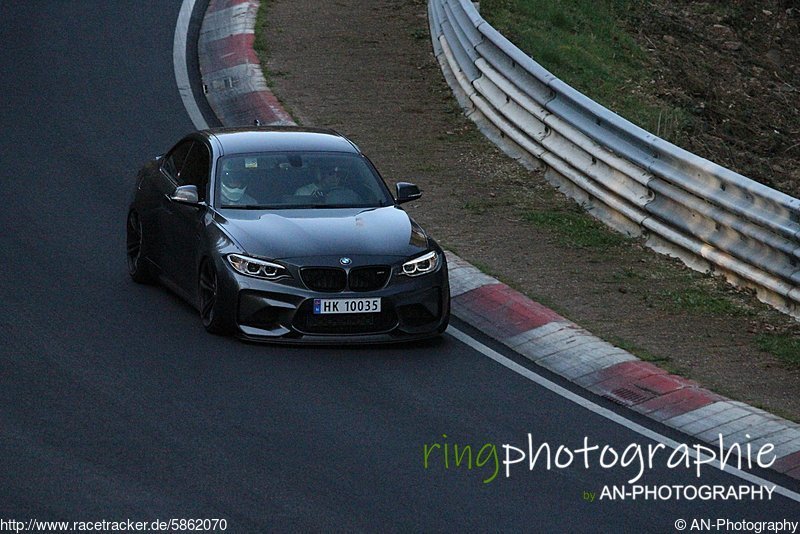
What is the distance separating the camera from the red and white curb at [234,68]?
19.4 metres

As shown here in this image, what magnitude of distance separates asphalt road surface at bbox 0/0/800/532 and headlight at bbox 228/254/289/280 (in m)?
0.54

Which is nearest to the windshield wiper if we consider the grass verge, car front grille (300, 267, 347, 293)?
car front grille (300, 267, 347, 293)

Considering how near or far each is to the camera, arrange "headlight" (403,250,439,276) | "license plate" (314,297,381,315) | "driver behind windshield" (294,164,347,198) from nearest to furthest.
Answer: "license plate" (314,297,381,315) < "headlight" (403,250,439,276) < "driver behind windshield" (294,164,347,198)

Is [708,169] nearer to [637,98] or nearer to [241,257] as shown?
[241,257]

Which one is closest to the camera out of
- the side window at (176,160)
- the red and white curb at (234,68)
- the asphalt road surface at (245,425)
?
the asphalt road surface at (245,425)

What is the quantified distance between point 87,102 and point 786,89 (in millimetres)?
10763

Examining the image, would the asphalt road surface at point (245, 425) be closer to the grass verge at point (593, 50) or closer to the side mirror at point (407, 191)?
the side mirror at point (407, 191)

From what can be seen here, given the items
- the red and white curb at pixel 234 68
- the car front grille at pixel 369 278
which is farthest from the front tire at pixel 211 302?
the red and white curb at pixel 234 68

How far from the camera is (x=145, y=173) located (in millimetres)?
14188

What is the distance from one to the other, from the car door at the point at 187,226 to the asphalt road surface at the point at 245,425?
0.95 ft

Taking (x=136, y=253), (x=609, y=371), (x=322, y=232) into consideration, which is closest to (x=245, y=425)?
(x=322, y=232)

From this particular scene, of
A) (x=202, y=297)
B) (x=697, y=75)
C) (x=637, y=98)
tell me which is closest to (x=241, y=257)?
(x=202, y=297)

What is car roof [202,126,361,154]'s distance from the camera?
13.1 meters

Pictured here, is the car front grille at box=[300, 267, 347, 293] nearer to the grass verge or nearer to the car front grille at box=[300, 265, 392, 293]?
the car front grille at box=[300, 265, 392, 293]
